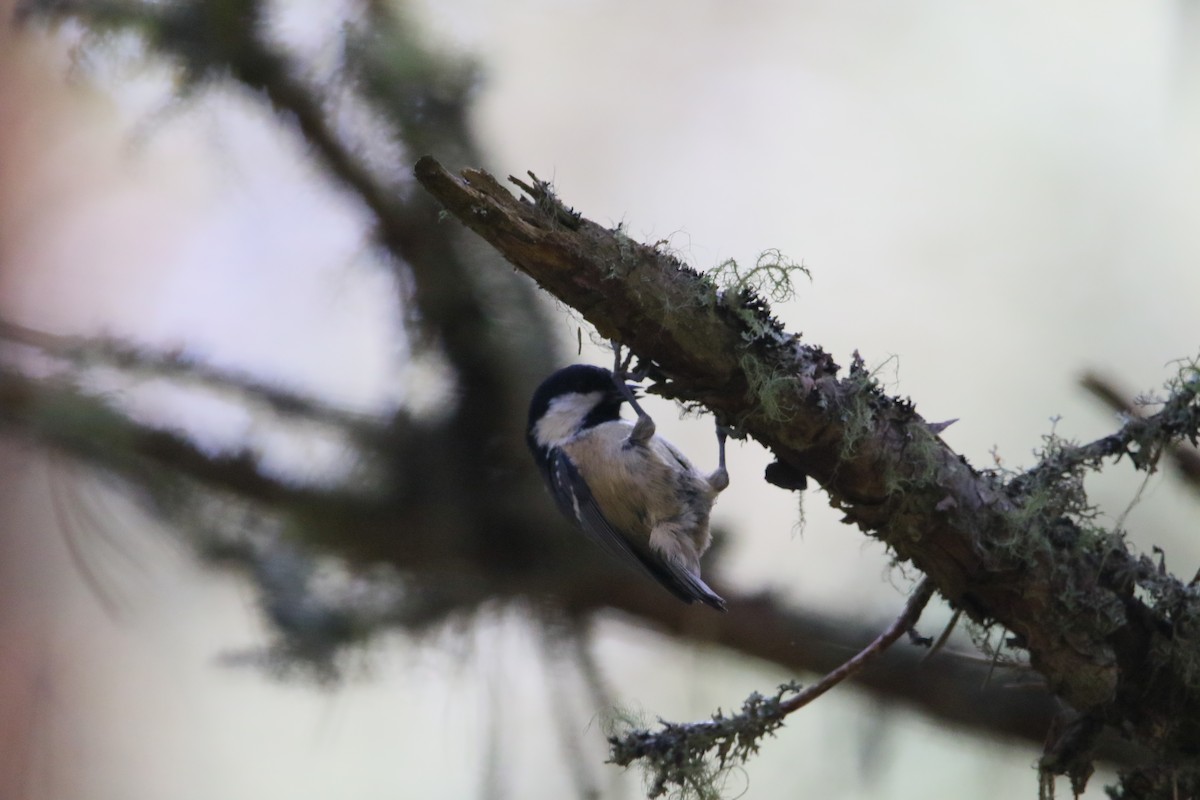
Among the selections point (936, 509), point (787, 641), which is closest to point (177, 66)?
point (936, 509)

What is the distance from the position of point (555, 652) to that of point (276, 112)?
115 cm

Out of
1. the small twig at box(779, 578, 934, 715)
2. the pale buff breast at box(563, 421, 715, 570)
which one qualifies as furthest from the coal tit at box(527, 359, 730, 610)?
the small twig at box(779, 578, 934, 715)

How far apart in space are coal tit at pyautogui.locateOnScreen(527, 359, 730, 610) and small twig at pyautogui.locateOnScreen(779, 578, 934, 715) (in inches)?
21.8

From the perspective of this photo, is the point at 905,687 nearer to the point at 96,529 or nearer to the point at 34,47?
the point at 96,529

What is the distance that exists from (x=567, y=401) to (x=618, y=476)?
196mm

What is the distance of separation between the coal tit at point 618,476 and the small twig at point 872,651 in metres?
0.55

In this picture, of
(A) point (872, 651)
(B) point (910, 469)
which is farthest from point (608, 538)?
(B) point (910, 469)

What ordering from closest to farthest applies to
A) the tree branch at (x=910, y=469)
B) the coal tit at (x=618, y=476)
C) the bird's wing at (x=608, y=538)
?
1. the tree branch at (x=910, y=469)
2. the bird's wing at (x=608, y=538)
3. the coal tit at (x=618, y=476)

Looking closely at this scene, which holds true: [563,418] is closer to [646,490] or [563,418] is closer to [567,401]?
[567,401]

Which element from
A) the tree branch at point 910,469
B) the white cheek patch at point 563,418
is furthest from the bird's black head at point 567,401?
the tree branch at point 910,469

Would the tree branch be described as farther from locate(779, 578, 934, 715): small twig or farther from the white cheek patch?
the white cheek patch

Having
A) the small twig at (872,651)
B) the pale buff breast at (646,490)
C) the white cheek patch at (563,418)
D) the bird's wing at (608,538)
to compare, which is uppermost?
the white cheek patch at (563,418)

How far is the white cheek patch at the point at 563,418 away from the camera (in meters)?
1.84

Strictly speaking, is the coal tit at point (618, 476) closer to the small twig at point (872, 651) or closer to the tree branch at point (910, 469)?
the small twig at point (872, 651)
